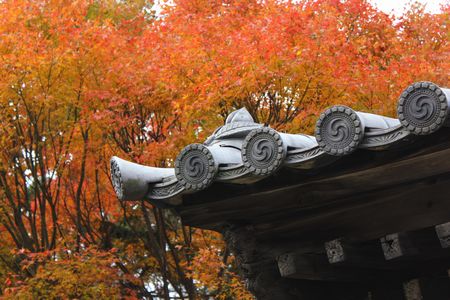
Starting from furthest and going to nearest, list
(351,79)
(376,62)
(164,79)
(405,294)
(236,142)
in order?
(376,62) → (164,79) → (351,79) → (405,294) → (236,142)

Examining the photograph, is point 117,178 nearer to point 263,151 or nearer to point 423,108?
point 263,151

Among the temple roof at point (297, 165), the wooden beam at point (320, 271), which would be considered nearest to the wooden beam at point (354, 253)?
the wooden beam at point (320, 271)

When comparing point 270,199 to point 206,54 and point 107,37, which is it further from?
point 107,37

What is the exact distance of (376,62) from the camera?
15.2m

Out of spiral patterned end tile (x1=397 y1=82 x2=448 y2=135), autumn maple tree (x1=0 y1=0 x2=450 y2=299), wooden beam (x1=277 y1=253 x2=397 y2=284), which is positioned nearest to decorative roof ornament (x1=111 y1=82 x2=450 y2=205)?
A: spiral patterned end tile (x1=397 y1=82 x2=448 y2=135)

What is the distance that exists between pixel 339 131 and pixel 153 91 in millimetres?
11090

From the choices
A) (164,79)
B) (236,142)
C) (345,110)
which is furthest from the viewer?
(164,79)

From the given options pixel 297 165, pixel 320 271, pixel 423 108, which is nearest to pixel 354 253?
pixel 320 271

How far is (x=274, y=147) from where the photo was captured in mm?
4004

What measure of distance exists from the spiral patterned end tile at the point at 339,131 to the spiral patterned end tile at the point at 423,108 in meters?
0.26

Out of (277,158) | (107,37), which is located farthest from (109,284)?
(277,158)

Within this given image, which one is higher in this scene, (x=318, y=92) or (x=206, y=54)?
(x=206, y=54)

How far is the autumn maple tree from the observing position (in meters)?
13.2

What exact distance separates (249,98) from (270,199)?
877 cm
